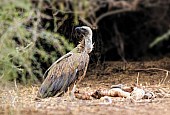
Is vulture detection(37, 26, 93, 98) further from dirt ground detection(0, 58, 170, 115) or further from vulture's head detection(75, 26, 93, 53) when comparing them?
vulture's head detection(75, 26, 93, 53)

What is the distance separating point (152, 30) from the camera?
12.2 metres

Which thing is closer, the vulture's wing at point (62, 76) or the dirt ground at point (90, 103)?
the dirt ground at point (90, 103)

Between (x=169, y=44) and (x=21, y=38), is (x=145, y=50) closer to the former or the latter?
(x=169, y=44)

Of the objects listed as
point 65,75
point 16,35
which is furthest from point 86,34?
point 16,35

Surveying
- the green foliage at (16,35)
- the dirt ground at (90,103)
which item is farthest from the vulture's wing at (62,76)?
the green foliage at (16,35)

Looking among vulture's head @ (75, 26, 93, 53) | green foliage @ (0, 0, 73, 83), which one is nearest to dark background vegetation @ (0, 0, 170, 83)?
green foliage @ (0, 0, 73, 83)

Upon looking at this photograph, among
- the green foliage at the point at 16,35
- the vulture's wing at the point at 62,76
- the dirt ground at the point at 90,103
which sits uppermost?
the green foliage at the point at 16,35

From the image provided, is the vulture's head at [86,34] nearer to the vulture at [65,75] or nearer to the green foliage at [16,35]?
the vulture at [65,75]

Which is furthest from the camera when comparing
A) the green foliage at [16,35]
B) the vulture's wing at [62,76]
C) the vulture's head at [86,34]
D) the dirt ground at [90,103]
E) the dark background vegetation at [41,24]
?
the vulture's head at [86,34]

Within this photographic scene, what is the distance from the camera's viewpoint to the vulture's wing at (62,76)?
25.9 ft

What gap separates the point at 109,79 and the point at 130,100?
9.71 feet

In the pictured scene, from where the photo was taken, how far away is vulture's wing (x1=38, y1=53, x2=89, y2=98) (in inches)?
311

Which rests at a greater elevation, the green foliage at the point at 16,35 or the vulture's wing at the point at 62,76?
the green foliage at the point at 16,35

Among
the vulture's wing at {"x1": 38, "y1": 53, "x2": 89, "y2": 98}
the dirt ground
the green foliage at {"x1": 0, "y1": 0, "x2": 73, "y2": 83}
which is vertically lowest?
the dirt ground
